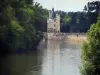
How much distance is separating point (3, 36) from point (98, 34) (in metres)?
29.8

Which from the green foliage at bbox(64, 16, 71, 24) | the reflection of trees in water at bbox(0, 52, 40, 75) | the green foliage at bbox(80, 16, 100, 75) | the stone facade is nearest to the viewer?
the green foliage at bbox(80, 16, 100, 75)

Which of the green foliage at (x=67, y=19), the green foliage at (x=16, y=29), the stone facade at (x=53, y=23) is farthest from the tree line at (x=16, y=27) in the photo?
the green foliage at (x=67, y=19)

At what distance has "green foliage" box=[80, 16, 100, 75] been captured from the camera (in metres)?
19.2

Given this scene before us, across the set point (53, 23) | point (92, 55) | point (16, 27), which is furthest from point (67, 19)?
point (92, 55)

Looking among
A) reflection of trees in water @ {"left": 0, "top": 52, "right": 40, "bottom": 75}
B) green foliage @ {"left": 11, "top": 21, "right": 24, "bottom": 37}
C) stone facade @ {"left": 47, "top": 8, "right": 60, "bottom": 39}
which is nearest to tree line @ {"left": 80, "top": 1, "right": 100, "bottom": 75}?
reflection of trees in water @ {"left": 0, "top": 52, "right": 40, "bottom": 75}

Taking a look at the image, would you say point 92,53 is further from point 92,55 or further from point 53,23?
point 53,23

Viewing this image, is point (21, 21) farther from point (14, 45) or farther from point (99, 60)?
point (99, 60)

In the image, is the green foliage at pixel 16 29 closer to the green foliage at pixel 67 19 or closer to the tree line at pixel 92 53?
the tree line at pixel 92 53

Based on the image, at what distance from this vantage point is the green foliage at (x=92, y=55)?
19.2 metres

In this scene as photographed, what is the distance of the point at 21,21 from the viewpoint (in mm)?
58062

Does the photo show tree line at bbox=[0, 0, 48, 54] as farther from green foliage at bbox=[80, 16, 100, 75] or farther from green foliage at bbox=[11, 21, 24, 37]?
green foliage at bbox=[80, 16, 100, 75]

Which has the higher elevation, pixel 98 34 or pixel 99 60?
pixel 98 34

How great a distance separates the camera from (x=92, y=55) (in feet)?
Answer: 63.6

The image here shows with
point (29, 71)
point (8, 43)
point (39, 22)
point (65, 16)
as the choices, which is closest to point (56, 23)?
point (65, 16)
